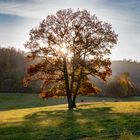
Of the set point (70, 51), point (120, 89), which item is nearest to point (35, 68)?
point (70, 51)

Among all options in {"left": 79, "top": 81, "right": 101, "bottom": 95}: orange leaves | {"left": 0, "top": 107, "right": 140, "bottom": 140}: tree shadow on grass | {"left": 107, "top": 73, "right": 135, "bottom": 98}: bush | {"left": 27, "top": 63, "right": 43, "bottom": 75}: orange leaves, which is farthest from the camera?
{"left": 107, "top": 73, "right": 135, "bottom": 98}: bush

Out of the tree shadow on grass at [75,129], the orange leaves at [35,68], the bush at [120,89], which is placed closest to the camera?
the tree shadow on grass at [75,129]

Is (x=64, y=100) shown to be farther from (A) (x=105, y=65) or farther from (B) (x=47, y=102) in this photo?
(A) (x=105, y=65)

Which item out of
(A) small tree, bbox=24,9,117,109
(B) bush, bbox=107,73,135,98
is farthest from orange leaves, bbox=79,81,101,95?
(B) bush, bbox=107,73,135,98

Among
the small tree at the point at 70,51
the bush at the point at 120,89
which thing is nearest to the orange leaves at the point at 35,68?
the small tree at the point at 70,51

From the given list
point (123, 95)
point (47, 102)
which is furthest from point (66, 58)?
point (123, 95)

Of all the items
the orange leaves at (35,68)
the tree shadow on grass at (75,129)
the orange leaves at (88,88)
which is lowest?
the tree shadow on grass at (75,129)

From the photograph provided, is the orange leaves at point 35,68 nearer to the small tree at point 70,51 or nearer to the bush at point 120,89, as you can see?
the small tree at point 70,51

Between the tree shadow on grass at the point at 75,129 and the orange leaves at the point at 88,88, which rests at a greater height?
the orange leaves at the point at 88,88

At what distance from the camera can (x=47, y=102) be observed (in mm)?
107625

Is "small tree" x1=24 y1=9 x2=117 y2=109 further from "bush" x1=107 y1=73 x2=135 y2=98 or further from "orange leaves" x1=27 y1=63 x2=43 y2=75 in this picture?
"bush" x1=107 y1=73 x2=135 y2=98

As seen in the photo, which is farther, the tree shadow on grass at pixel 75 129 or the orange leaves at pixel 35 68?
the orange leaves at pixel 35 68

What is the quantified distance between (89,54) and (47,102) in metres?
48.1

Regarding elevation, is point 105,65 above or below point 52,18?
below
